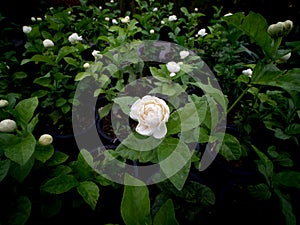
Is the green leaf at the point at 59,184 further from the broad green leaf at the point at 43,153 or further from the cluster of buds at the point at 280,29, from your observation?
the cluster of buds at the point at 280,29

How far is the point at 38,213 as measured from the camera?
2.55 ft

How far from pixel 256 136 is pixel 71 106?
120 cm

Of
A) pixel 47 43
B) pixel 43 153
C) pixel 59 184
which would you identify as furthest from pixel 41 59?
pixel 59 184

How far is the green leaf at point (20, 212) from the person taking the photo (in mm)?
617

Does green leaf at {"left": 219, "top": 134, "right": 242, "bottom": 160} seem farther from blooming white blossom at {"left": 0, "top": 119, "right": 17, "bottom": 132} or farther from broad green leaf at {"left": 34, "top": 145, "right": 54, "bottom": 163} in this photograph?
blooming white blossom at {"left": 0, "top": 119, "right": 17, "bottom": 132}

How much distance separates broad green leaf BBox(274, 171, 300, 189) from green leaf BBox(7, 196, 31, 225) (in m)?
0.87

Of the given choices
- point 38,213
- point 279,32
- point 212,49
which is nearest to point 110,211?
point 38,213

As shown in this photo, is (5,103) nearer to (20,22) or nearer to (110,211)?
(110,211)

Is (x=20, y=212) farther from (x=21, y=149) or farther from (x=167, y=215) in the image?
(x=167, y=215)

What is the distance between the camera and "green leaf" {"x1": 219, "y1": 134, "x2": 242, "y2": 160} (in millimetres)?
671

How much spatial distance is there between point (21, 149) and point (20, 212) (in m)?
0.20

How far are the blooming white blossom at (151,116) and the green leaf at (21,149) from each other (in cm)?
34

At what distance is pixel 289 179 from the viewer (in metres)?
0.73

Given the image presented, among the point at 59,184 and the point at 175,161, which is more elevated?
the point at 175,161
